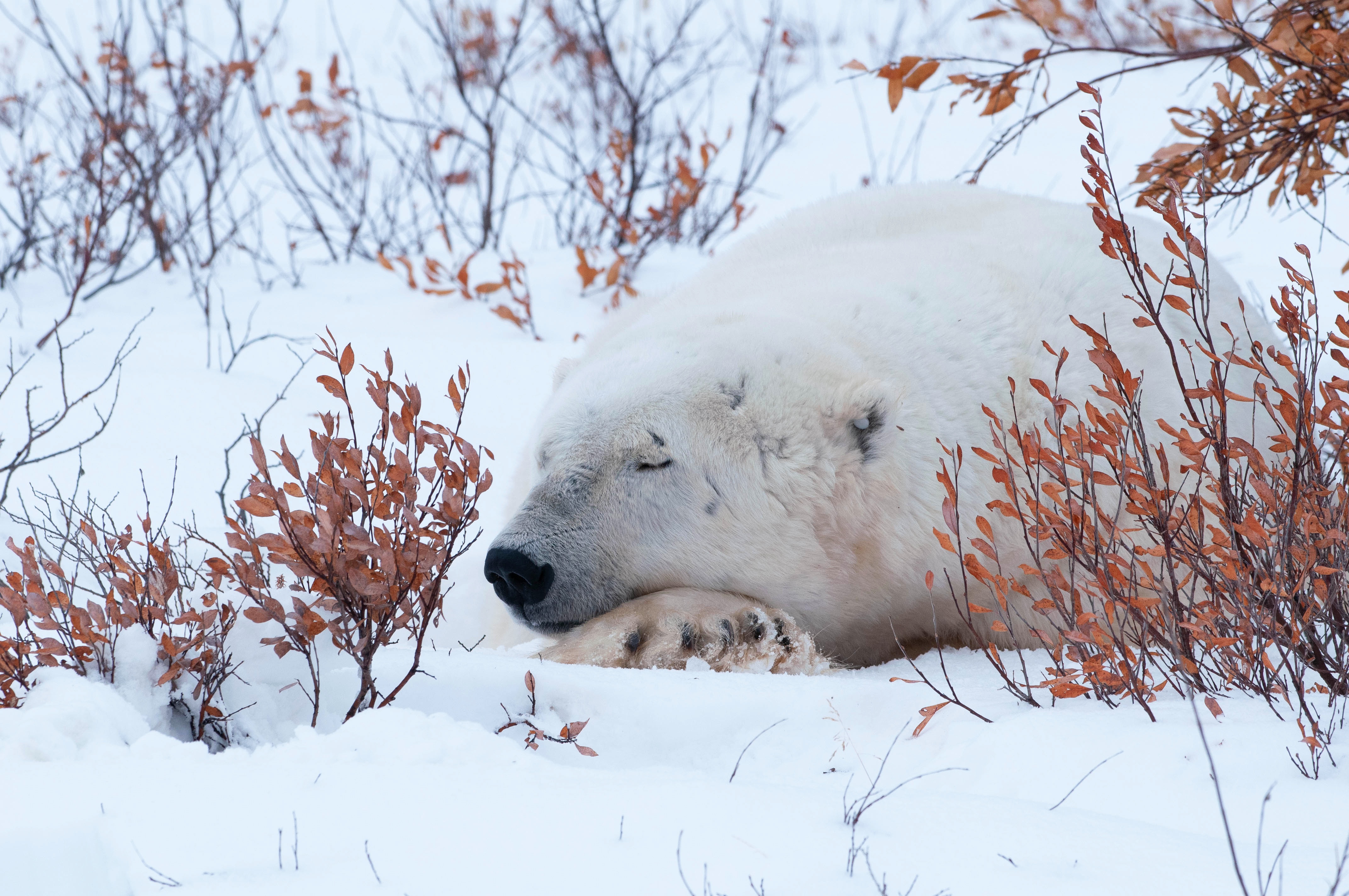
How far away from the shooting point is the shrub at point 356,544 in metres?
1.80

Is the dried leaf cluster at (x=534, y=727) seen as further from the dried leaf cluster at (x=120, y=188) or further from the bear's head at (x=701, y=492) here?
the dried leaf cluster at (x=120, y=188)

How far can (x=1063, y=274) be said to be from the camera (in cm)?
303

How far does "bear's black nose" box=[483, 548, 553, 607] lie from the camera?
8.04 ft

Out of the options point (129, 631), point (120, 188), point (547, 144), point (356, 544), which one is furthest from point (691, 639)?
point (547, 144)

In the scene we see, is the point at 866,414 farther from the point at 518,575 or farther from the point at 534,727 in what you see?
the point at 534,727

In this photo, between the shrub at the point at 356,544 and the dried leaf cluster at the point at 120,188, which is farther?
the dried leaf cluster at the point at 120,188

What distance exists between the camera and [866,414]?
2.51 meters

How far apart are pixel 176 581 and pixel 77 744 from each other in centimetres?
31

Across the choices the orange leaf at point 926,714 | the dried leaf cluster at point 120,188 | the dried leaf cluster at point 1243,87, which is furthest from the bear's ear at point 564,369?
the dried leaf cluster at point 120,188

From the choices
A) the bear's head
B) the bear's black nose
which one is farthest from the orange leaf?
the bear's black nose

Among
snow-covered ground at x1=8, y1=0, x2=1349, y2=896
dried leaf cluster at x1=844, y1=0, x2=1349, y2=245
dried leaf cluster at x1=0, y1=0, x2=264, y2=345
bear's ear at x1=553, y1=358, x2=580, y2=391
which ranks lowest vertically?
snow-covered ground at x1=8, y1=0, x2=1349, y2=896

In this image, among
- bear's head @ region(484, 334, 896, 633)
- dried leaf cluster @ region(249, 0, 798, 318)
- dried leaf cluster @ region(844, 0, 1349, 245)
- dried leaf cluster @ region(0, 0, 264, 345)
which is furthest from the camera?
dried leaf cluster @ region(249, 0, 798, 318)

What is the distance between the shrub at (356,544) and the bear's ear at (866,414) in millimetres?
901

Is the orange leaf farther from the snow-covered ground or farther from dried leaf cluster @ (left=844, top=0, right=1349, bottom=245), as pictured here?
dried leaf cluster @ (left=844, top=0, right=1349, bottom=245)
